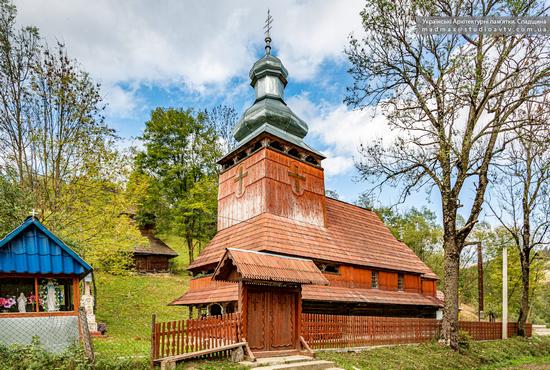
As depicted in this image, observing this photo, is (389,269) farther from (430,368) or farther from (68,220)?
(68,220)

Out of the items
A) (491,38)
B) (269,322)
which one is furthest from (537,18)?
(269,322)

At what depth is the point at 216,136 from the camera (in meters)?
35.8

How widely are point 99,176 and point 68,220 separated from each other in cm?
210

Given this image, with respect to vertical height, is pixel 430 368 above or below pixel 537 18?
below

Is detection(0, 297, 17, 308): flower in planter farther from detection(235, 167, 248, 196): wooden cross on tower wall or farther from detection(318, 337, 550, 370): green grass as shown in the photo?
detection(235, 167, 248, 196): wooden cross on tower wall

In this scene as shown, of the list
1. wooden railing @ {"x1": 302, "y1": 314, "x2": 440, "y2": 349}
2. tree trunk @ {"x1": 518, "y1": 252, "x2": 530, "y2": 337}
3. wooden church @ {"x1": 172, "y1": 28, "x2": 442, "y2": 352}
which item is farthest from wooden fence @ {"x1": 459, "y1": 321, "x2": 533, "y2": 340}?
wooden church @ {"x1": 172, "y1": 28, "x2": 442, "y2": 352}

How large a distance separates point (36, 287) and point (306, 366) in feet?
23.6

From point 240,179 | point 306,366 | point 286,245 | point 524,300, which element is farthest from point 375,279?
point 524,300

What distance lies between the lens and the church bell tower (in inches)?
693

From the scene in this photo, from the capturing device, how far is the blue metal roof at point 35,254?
9086mm

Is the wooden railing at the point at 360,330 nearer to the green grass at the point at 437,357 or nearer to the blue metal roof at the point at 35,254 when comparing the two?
the green grass at the point at 437,357

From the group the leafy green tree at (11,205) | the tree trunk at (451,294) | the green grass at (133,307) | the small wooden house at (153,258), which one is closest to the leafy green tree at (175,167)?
the small wooden house at (153,258)

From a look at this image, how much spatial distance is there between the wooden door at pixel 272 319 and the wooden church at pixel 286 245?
3 centimetres

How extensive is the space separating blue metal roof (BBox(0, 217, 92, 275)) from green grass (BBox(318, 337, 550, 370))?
7789 mm
